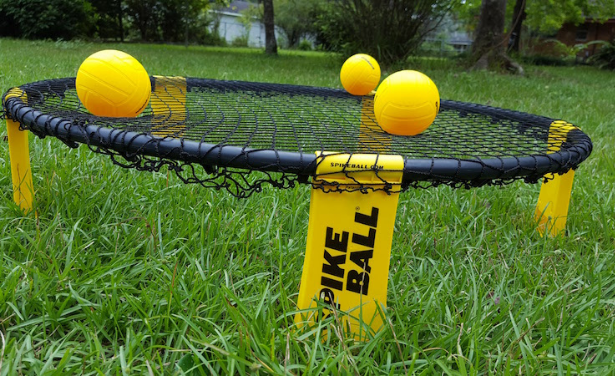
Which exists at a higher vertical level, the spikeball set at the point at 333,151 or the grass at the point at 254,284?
the spikeball set at the point at 333,151

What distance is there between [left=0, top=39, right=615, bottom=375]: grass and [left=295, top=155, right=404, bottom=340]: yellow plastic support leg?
2.3 inches

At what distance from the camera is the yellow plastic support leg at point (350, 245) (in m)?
0.87

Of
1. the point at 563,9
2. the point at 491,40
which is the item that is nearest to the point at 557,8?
the point at 563,9

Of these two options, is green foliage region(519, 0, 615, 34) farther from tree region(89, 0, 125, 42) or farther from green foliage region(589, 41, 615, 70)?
tree region(89, 0, 125, 42)

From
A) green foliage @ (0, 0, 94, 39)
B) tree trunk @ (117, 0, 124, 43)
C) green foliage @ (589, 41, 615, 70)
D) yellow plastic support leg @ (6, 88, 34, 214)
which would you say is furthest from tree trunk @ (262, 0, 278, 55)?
yellow plastic support leg @ (6, 88, 34, 214)

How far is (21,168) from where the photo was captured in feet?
4.69

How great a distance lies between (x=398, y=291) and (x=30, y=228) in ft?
3.55

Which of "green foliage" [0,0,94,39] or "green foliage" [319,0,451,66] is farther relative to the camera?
"green foliage" [0,0,94,39]

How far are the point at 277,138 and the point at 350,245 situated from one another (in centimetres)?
47

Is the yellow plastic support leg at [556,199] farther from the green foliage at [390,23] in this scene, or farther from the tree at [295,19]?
the tree at [295,19]

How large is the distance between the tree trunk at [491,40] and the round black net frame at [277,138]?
583 cm

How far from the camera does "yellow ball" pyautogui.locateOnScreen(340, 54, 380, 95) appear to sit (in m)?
2.33

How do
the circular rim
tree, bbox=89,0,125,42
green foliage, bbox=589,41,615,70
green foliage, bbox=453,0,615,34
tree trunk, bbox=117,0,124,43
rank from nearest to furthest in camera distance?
the circular rim < green foliage, bbox=453,0,615,34 < green foliage, bbox=589,41,615,70 < tree, bbox=89,0,125,42 < tree trunk, bbox=117,0,124,43

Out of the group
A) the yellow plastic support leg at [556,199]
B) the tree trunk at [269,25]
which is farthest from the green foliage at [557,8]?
the yellow plastic support leg at [556,199]
